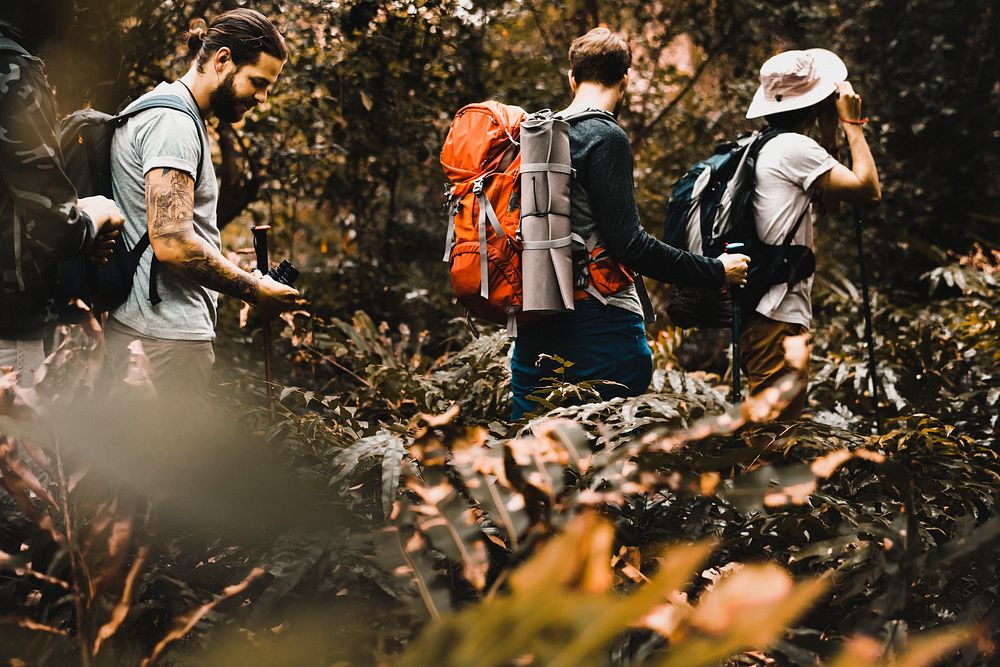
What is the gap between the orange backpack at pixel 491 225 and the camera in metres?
3.03

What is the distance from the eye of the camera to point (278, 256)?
818cm

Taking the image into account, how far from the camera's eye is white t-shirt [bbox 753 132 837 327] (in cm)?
356

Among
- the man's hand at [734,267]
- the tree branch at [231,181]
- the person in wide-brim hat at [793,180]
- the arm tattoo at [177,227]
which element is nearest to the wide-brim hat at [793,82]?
the person in wide-brim hat at [793,180]

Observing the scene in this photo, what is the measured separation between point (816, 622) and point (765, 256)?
2060 millimetres

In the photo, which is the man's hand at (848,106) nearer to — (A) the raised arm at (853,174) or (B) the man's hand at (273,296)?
(A) the raised arm at (853,174)

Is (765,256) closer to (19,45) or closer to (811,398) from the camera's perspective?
(811,398)

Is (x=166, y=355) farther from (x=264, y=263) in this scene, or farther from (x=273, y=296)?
(x=264, y=263)

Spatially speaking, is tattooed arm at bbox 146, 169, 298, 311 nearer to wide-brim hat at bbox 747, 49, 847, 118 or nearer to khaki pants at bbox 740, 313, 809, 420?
khaki pants at bbox 740, 313, 809, 420

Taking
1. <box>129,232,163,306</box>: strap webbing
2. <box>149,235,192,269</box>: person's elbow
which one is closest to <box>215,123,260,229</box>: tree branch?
<box>129,232,163,306</box>: strap webbing

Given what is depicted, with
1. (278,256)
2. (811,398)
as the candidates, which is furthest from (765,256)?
(278,256)

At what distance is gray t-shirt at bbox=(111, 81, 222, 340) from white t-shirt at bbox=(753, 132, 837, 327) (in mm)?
2296

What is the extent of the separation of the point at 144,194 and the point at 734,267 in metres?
2.14

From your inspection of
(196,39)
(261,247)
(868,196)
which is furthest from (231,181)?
(868,196)

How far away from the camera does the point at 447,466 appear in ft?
6.87
